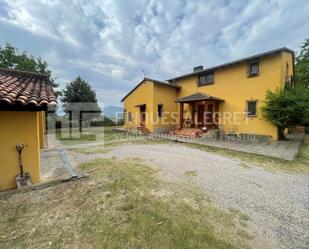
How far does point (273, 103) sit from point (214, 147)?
15.9 feet

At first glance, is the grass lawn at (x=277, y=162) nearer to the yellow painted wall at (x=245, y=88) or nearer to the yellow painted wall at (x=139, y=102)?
the yellow painted wall at (x=245, y=88)

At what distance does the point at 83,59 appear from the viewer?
58.7 feet

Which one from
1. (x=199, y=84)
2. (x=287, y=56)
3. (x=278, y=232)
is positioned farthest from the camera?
(x=199, y=84)

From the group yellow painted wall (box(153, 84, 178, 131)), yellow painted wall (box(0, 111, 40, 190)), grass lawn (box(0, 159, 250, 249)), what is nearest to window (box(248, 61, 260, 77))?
yellow painted wall (box(153, 84, 178, 131))

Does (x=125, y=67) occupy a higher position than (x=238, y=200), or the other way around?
(x=125, y=67)

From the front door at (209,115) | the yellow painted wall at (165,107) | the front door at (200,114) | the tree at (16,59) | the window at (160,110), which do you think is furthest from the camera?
the tree at (16,59)

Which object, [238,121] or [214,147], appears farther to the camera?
[238,121]

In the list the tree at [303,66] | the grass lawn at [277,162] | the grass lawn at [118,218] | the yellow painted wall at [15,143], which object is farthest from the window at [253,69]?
the yellow painted wall at [15,143]

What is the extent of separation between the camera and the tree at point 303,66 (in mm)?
20016

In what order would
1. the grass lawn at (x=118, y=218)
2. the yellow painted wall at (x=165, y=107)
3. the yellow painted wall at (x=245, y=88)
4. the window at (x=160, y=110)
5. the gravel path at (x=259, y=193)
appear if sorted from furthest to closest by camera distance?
1. the window at (x=160, y=110)
2. the yellow painted wall at (x=165, y=107)
3. the yellow painted wall at (x=245, y=88)
4. the gravel path at (x=259, y=193)
5. the grass lawn at (x=118, y=218)

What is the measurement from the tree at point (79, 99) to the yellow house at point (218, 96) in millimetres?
7438

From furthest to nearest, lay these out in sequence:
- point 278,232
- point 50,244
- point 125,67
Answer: point 125,67 < point 278,232 < point 50,244

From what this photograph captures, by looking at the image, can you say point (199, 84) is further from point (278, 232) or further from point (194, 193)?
point (278, 232)

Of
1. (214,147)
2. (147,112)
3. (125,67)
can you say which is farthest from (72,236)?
(125,67)
